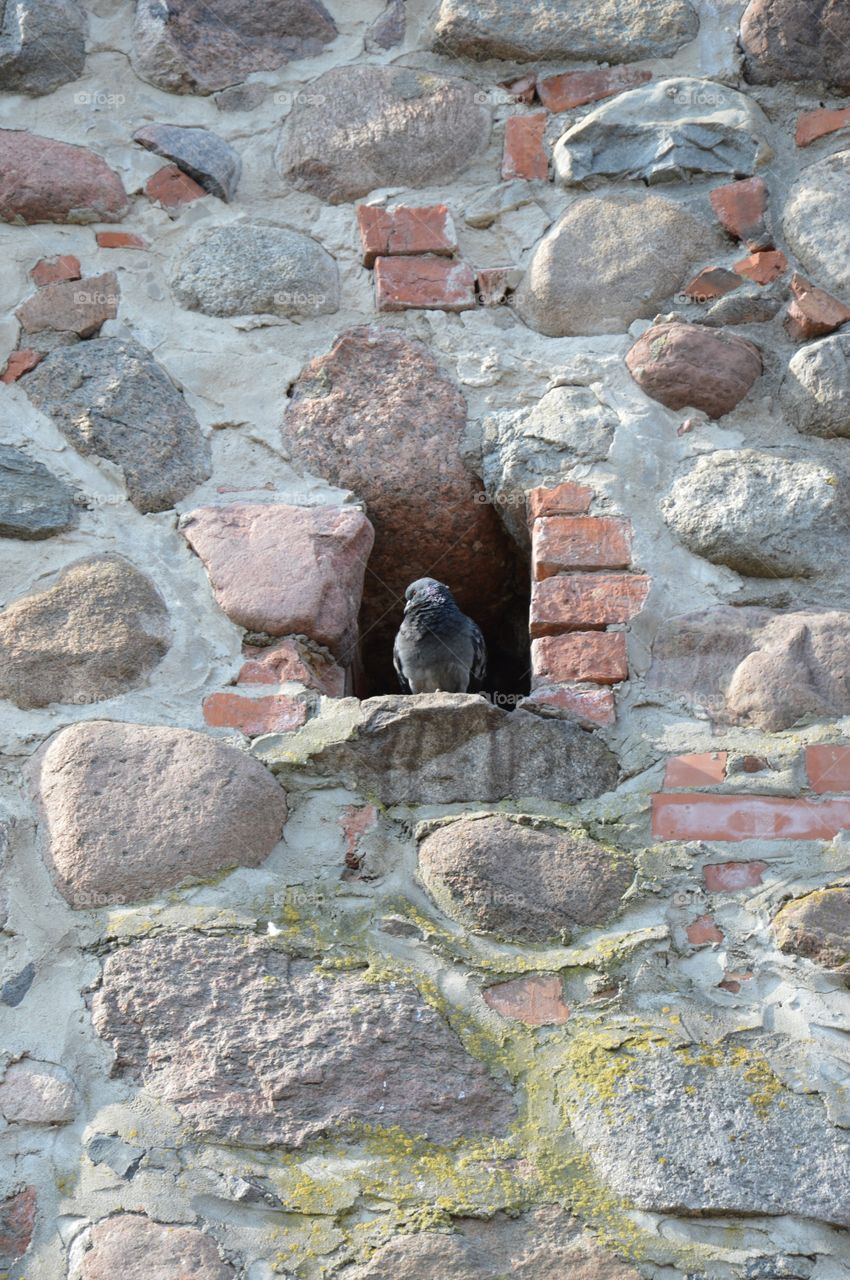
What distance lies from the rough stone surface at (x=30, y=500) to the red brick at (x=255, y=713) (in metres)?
0.43

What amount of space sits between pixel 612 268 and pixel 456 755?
973 mm

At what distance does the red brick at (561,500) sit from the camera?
2613mm

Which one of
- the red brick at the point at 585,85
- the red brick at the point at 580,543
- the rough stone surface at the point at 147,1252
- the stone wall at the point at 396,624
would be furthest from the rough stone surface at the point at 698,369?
the rough stone surface at the point at 147,1252

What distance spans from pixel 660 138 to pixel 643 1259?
6.31 ft

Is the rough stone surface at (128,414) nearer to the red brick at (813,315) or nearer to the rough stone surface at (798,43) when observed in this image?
the red brick at (813,315)

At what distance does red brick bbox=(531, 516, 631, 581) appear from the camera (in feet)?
8.42

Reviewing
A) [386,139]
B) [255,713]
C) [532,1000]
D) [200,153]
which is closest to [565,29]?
[386,139]

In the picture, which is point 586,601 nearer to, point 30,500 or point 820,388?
point 820,388

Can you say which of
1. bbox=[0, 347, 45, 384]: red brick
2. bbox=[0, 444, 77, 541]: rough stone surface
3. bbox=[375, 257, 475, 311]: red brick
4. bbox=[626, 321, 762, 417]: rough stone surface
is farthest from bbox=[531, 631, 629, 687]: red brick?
bbox=[0, 347, 45, 384]: red brick

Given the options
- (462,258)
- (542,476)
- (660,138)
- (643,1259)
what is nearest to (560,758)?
(542,476)

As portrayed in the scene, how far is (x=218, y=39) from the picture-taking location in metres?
3.06

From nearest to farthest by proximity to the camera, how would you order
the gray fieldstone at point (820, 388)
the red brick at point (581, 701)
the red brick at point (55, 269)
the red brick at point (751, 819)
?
the red brick at point (751, 819), the red brick at point (581, 701), the gray fieldstone at point (820, 388), the red brick at point (55, 269)

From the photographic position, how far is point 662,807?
2297 mm

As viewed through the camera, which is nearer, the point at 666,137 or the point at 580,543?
the point at 580,543
